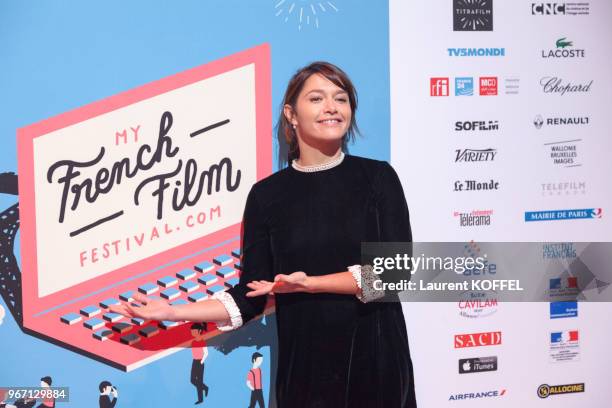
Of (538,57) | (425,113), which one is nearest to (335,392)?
(425,113)

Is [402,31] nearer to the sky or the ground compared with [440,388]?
nearer to the sky

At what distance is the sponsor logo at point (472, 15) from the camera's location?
111 inches

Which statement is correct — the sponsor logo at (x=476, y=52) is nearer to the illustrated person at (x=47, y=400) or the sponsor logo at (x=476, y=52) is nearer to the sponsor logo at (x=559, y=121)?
the sponsor logo at (x=559, y=121)

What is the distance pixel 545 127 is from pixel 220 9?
1480 mm

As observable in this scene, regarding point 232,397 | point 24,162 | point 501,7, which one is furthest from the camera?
point 501,7

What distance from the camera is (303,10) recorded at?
2.64 m

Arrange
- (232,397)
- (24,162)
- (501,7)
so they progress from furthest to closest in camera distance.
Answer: (501,7) → (232,397) → (24,162)

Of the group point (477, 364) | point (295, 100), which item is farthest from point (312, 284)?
point (477, 364)

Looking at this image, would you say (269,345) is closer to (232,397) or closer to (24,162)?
(232,397)

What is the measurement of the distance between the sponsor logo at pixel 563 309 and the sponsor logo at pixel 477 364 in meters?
0.34

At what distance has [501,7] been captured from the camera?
9.37 ft

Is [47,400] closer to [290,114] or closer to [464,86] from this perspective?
[290,114]

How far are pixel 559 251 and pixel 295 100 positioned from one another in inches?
55.2

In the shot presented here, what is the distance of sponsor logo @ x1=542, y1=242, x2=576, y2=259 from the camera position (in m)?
2.99
